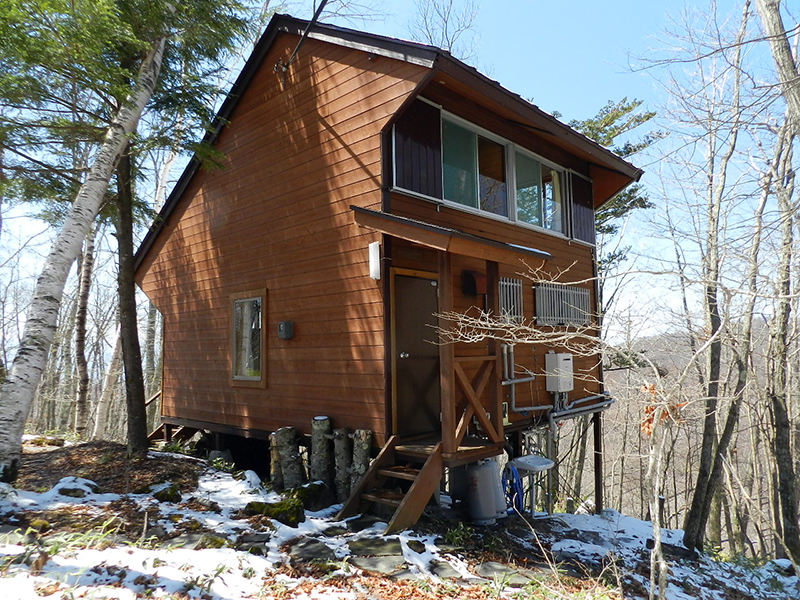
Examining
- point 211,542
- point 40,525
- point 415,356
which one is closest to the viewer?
point 40,525

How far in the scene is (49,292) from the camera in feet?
18.6

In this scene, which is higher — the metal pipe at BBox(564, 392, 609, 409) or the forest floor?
the metal pipe at BBox(564, 392, 609, 409)

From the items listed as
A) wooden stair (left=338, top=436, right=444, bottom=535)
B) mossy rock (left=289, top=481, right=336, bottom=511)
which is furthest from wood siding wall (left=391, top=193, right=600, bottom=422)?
mossy rock (left=289, top=481, right=336, bottom=511)

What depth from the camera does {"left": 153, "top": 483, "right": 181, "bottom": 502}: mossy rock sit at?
5.44 meters

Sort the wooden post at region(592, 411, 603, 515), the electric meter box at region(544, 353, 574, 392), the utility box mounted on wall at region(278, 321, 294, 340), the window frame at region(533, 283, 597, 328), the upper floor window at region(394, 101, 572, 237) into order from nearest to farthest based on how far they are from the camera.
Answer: the upper floor window at region(394, 101, 572, 237), the utility box mounted on wall at region(278, 321, 294, 340), the electric meter box at region(544, 353, 574, 392), the window frame at region(533, 283, 597, 328), the wooden post at region(592, 411, 603, 515)

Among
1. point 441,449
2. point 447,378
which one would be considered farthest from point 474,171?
point 441,449

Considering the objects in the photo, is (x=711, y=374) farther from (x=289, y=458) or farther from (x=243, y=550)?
(x=243, y=550)

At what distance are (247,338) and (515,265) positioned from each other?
4119 millimetres

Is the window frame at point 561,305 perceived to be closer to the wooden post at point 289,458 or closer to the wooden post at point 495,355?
the wooden post at point 495,355

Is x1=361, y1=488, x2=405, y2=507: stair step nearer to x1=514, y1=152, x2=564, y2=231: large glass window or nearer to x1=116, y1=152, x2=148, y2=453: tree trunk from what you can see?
x1=116, y1=152, x2=148, y2=453: tree trunk

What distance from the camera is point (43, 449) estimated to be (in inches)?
302

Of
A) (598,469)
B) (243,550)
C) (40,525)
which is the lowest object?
(598,469)

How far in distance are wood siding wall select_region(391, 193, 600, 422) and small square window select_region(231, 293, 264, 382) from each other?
262 centimetres

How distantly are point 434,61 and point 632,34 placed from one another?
4742 millimetres
